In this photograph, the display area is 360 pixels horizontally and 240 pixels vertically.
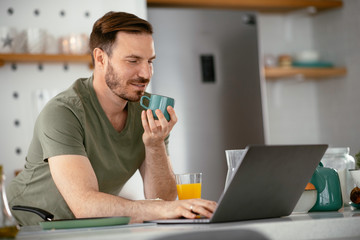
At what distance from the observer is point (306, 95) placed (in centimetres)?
464

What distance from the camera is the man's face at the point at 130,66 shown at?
208 cm

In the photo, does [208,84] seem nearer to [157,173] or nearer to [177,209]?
[157,173]

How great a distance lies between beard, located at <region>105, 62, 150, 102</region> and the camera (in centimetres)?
209

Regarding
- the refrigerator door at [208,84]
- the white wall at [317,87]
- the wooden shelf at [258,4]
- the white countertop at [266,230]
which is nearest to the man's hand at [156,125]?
the white countertop at [266,230]

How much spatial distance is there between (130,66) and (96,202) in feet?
2.21

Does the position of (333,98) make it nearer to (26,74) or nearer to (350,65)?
(350,65)

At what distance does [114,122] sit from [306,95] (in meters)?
2.80

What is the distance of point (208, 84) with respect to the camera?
11.6ft

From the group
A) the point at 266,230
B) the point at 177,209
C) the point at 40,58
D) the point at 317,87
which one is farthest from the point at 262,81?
the point at 266,230

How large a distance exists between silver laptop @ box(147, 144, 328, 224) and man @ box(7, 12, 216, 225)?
67 centimetres

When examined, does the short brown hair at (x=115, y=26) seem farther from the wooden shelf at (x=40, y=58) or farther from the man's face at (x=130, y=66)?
the wooden shelf at (x=40, y=58)

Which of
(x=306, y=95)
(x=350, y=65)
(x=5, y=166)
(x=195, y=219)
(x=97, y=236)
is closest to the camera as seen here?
(x=97, y=236)

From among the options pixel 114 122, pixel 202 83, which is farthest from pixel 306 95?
pixel 114 122

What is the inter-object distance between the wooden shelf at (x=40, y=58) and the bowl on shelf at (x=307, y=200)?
2277 mm
